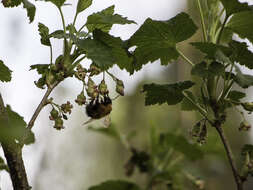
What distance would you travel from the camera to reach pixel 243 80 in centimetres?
64

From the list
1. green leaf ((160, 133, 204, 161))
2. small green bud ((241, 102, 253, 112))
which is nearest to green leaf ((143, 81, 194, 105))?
small green bud ((241, 102, 253, 112))

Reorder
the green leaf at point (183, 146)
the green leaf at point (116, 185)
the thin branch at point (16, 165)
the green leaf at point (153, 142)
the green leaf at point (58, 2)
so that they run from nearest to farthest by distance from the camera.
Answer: the thin branch at point (16, 165)
the green leaf at point (58, 2)
the green leaf at point (116, 185)
the green leaf at point (183, 146)
the green leaf at point (153, 142)

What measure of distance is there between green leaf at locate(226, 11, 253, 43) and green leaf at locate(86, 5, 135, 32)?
22 cm

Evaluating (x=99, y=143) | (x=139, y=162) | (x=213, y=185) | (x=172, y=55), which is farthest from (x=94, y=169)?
(x=172, y=55)

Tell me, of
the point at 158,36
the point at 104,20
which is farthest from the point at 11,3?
the point at 158,36

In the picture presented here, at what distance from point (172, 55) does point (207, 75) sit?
145 mm

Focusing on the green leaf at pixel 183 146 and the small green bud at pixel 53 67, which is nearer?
the small green bud at pixel 53 67

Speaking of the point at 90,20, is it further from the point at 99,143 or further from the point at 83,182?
the point at 99,143

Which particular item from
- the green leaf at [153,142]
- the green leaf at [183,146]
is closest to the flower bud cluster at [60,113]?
the green leaf at [183,146]

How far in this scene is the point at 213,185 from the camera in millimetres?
2695

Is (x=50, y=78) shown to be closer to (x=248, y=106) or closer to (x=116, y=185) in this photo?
(x=248, y=106)

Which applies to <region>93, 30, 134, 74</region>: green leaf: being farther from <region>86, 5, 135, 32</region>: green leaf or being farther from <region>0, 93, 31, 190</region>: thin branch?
<region>0, 93, 31, 190</region>: thin branch

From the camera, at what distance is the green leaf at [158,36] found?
0.67 metres

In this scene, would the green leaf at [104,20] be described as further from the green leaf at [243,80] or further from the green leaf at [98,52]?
the green leaf at [243,80]
